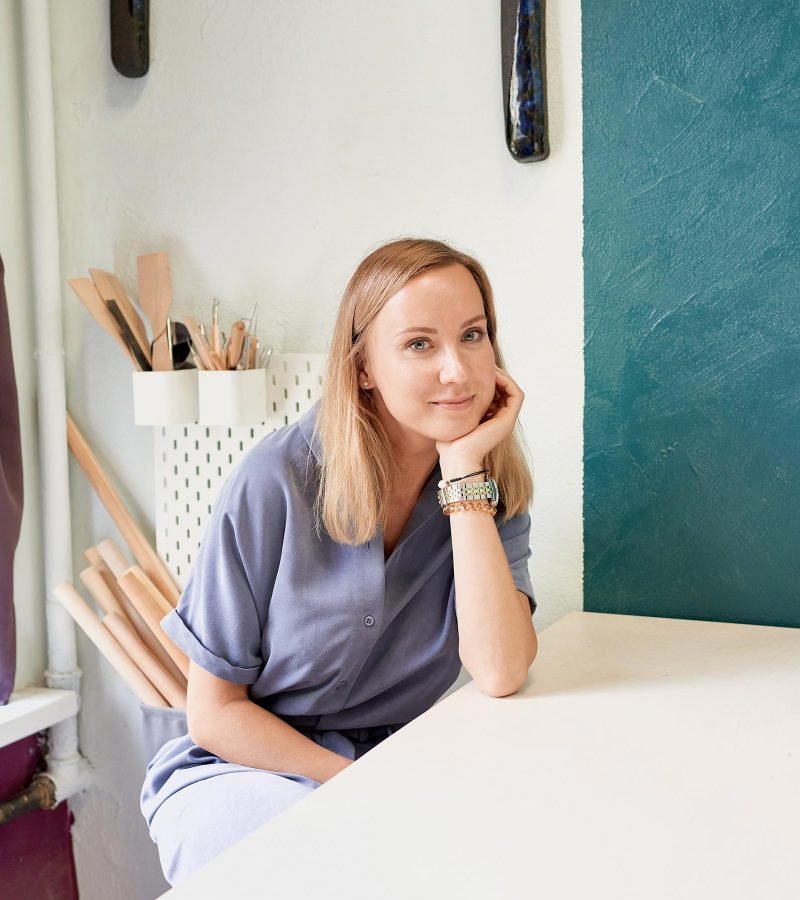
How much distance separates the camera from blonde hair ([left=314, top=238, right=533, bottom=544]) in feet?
4.09

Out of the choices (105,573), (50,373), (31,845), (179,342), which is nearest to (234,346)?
(179,342)

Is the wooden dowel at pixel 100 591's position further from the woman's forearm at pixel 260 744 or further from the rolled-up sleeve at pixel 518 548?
the rolled-up sleeve at pixel 518 548

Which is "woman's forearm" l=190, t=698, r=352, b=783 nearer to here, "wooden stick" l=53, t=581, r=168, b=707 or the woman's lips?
the woman's lips

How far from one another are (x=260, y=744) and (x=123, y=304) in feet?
3.21

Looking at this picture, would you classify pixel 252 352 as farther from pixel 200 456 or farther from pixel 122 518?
pixel 122 518

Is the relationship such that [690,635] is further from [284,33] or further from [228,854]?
[284,33]

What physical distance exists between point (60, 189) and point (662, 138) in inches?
47.4

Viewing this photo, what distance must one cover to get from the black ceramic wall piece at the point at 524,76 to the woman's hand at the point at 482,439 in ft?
1.45

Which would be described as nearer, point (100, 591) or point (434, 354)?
point (434, 354)

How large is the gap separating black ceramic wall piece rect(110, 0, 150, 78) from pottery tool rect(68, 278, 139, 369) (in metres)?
0.43

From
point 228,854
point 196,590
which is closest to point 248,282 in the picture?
point 196,590

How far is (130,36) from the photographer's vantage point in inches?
73.4

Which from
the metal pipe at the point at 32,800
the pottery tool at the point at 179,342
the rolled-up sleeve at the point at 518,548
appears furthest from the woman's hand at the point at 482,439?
the metal pipe at the point at 32,800

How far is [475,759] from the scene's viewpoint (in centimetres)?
92
